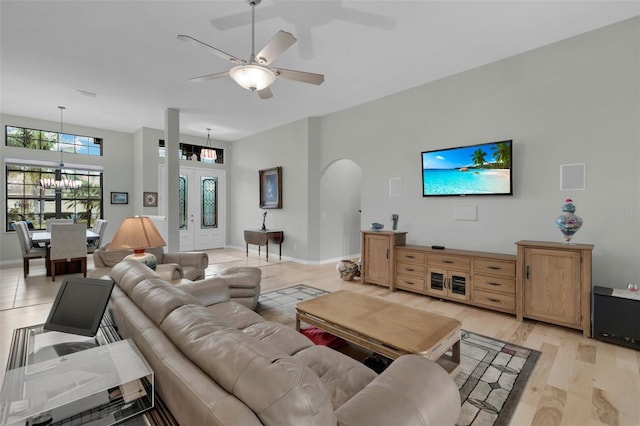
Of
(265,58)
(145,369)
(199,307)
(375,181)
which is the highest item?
(265,58)

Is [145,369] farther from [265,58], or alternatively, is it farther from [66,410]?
[265,58]

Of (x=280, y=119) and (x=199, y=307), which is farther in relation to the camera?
(x=280, y=119)

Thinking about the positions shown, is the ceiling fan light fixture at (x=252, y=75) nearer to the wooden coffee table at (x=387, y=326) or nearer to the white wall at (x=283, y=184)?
the wooden coffee table at (x=387, y=326)

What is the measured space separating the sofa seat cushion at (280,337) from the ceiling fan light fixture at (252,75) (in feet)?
6.74

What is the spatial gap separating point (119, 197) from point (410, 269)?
23.6 ft

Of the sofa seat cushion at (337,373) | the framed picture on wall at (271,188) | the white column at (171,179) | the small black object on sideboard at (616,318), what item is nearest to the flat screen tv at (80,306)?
the sofa seat cushion at (337,373)

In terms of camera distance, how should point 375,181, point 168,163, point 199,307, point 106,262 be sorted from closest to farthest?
point 199,307
point 106,262
point 375,181
point 168,163

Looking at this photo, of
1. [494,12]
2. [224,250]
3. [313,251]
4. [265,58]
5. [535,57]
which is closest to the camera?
[265,58]

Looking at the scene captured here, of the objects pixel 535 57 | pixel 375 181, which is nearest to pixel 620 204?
pixel 535 57

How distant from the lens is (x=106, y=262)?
153 inches

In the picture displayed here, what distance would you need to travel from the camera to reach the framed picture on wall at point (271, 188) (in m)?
6.93

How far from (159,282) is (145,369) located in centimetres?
64

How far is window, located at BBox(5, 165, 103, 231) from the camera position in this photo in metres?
6.27

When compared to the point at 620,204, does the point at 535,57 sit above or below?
above
